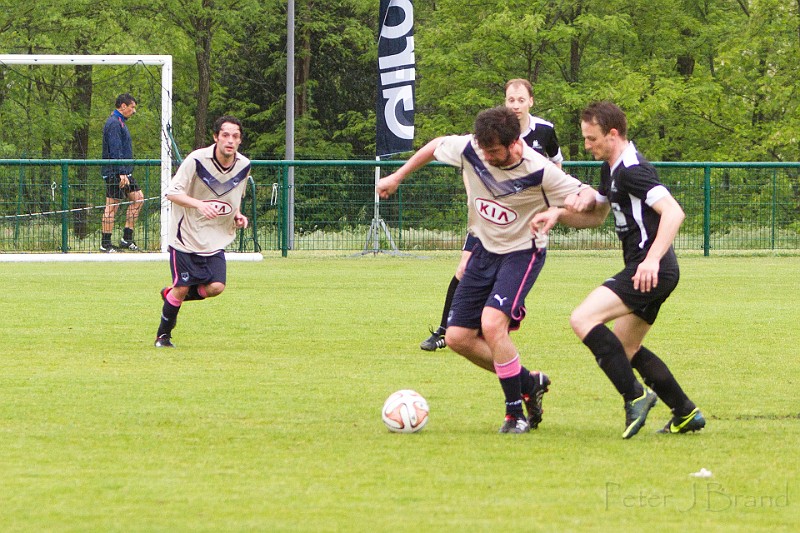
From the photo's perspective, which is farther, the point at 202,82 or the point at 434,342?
the point at 202,82

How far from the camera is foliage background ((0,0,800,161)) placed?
120 ft

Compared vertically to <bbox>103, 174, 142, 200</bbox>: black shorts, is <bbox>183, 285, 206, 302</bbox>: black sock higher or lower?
lower

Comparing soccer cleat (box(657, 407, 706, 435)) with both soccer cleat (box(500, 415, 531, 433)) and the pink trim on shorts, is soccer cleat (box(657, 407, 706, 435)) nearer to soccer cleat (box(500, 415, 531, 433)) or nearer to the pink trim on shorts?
soccer cleat (box(500, 415, 531, 433))

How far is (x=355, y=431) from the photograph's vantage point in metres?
6.41

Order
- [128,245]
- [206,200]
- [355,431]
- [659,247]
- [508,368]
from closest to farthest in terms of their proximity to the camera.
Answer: [659,247], [355,431], [508,368], [206,200], [128,245]

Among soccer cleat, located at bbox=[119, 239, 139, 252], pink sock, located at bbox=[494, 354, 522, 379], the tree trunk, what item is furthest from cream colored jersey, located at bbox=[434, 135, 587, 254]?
the tree trunk

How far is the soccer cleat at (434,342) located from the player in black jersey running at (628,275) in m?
3.57

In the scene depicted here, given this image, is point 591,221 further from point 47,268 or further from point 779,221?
point 779,221

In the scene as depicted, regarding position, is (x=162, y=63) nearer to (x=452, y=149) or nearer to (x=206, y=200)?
(x=206, y=200)

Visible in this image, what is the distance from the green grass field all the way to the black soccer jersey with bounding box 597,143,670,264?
98cm

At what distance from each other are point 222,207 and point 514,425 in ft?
14.6

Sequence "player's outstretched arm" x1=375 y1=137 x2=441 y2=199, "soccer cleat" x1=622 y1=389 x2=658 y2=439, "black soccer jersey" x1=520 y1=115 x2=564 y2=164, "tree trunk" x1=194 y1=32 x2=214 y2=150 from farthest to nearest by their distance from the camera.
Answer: "tree trunk" x1=194 y1=32 x2=214 y2=150 < "black soccer jersey" x1=520 y1=115 x2=564 y2=164 < "player's outstretched arm" x1=375 y1=137 x2=441 y2=199 < "soccer cleat" x1=622 y1=389 x2=658 y2=439

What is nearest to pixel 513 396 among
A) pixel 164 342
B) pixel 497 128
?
pixel 497 128

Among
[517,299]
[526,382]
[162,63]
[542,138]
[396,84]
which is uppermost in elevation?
[162,63]
